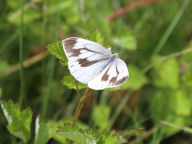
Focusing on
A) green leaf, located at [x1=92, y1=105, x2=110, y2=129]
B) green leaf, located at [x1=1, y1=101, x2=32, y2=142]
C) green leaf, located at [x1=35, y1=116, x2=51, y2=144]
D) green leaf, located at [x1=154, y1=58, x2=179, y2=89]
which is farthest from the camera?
green leaf, located at [x1=154, y1=58, x2=179, y2=89]

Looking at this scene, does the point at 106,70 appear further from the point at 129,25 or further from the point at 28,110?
the point at 129,25

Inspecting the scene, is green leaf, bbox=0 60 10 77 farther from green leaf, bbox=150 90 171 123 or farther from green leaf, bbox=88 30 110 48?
green leaf, bbox=150 90 171 123

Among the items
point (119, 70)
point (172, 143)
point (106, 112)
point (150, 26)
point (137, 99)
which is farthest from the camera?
point (150, 26)

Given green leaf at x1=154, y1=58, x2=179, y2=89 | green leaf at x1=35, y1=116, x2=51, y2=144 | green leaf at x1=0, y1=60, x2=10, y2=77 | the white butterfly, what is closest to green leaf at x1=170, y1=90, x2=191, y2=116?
green leaf at x1=154, y1=58, x2=179, y2=89

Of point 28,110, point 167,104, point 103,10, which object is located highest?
point 103,10

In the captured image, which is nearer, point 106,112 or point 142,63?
point 106,112

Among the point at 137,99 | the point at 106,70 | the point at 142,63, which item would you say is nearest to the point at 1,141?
the point at 106,70

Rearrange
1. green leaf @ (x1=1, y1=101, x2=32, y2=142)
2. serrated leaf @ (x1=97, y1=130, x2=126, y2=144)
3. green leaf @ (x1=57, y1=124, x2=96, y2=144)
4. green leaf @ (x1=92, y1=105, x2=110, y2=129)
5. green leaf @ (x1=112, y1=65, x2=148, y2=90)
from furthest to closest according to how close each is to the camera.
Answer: green leaf @ (x1=112, y1=65, x2=148, y2=90)
green leaf @ (x1=92, y1=105, x2=110, y2=129)
green leaf @ (x1=1, y1=101, x2=32, y2=142)
serrated leaf @ (x1=97, y1=130, x2=126, y2=144)
green leaf @ (x1=57, y1=124, x2=96, y2=144)
